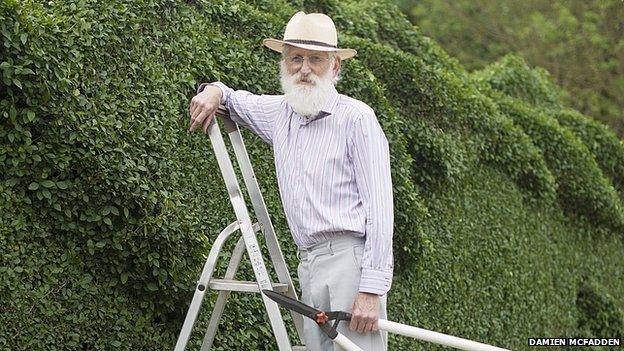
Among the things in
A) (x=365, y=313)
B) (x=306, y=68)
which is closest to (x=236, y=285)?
(x=365, y=313)

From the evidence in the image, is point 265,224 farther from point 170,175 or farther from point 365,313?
point 170,175

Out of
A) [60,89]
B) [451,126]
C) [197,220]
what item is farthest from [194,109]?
[451,126]

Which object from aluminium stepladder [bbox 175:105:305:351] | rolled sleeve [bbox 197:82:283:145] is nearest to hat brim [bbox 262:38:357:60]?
rolled sleeve [bbox 197:82:283:145]

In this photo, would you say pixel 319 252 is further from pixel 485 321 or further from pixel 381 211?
pixel 485 321

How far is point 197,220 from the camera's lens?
526 centimetres

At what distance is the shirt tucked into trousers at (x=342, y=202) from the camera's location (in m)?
4.12

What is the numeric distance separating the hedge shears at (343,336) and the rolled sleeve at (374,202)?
14cm

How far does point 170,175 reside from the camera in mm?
5137

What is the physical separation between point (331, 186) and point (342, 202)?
8cm

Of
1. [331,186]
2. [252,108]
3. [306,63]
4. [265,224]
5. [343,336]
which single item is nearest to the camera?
[343,336]

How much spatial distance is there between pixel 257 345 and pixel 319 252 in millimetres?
1504

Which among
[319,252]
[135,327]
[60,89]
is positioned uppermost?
[60,89]

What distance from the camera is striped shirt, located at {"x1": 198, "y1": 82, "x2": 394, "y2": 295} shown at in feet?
13.5

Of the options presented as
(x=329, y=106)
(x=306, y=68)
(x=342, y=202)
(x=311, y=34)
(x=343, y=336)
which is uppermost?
(x=311, y=34)
